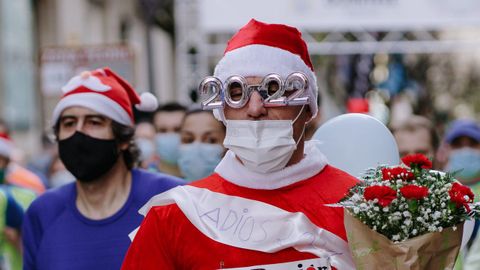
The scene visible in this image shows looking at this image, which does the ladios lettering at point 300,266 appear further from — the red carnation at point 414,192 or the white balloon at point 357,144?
the white balloon at point 357,144

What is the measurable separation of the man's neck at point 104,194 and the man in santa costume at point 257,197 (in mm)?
1329

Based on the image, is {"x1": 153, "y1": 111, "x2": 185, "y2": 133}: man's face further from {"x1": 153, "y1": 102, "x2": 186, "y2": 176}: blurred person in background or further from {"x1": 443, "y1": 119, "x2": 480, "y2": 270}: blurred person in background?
{"x1": 443, "y1": 119, "x2": 480, "y2": 270}: blurred person in background

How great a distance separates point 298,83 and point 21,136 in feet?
67.8

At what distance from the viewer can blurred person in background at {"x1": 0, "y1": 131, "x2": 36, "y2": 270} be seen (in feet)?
22.9

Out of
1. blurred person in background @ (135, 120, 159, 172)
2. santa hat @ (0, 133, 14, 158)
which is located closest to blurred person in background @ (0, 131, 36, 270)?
santa hat @ (0, 133, 14, 158)

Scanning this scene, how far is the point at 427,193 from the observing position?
10.7ft

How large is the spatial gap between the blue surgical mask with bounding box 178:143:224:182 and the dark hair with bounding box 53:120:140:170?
1.03m

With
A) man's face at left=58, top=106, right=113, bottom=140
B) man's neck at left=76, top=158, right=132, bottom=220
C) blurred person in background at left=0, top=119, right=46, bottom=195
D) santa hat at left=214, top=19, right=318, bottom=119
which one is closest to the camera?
santa hat at left=214, top=19, right=318, bottom=119

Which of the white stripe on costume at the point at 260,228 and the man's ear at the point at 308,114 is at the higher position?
the man's ear at the point at 308,114

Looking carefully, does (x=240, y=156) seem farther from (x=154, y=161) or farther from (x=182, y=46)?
(x=182, y=46)

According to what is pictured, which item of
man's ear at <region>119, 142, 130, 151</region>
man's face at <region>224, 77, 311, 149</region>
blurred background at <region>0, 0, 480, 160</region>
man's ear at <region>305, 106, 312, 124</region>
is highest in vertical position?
man's face at <region>224, 77, 311, 149</region>

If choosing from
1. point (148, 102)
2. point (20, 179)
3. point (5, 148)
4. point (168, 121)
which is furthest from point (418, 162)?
point (20, 179)

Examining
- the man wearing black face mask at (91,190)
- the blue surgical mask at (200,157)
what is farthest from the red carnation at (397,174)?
the blue surgical mask at (200,157)

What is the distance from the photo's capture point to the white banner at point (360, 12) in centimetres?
1631
